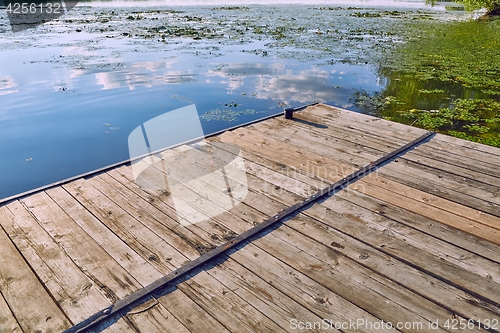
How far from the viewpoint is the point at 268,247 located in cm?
252

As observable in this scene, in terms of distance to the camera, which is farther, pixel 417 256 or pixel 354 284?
pixel 417 256

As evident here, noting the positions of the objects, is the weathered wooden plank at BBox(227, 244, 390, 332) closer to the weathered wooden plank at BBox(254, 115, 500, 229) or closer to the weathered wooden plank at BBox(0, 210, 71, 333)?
the weathered wooden plank at BBox(0, 210, 71, 333)

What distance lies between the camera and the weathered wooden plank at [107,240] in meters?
2.30

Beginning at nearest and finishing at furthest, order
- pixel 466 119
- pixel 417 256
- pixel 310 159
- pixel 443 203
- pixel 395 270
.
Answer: pixel 395 270 < pixel 417 256 < pixel 443 203 < pixel 310 159 < pixel 466 119

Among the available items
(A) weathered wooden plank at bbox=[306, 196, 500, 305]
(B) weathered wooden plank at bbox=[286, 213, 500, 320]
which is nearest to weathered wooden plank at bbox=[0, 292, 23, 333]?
(B) weathered wooden plank at bbox=[286, 213, 500, 320]

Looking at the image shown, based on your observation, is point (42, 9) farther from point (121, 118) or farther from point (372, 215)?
point (372, 215)

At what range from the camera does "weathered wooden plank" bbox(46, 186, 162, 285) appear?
230cm

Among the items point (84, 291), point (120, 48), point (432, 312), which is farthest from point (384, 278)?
point (120, 48)

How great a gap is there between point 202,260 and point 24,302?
1071 mm

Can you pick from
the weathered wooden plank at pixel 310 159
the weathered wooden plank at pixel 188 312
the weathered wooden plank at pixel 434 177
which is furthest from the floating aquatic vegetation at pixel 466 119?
the weathered wooden plank at pixel 188 312

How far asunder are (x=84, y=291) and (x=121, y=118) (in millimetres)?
5576

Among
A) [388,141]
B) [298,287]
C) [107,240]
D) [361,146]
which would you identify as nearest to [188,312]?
[298,287]

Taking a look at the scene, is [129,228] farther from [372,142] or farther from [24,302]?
[372,142]

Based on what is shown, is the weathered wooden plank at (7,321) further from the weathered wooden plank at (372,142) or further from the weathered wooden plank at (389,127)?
the weathered wooden plank at (389,127)
